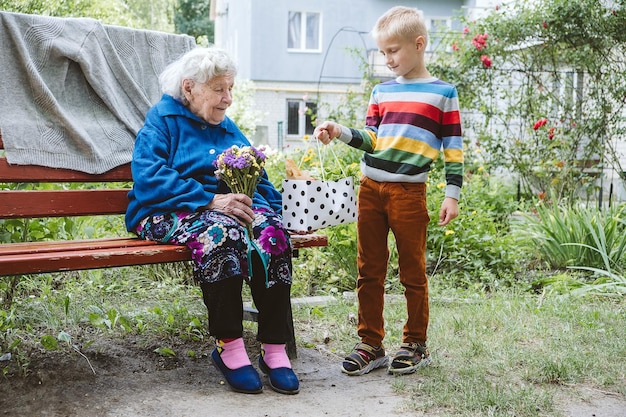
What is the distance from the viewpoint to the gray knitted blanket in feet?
10.7

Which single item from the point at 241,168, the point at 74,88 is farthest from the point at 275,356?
the point at 74,88

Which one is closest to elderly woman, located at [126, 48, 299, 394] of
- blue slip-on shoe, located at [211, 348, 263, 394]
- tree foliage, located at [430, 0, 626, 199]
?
blue slip-on shoe, located at [211, 348, 263, 394]

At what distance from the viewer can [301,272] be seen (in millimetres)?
4828

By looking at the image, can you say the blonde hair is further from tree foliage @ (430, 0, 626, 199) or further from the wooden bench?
tree foliage @ (430, 0, 626, 199)

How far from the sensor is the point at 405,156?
3.03 metres

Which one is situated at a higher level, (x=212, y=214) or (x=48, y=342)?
(x=212, y=214)

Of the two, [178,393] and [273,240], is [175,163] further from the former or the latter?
[178,393]

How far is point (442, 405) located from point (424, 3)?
19351 millimetres

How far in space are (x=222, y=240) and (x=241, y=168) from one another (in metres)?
0.29

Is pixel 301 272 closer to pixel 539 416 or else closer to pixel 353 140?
pixel 353 140

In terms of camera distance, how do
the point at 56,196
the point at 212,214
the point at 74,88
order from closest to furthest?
the point at 212,214
the point at 56,196
the point at 74,88

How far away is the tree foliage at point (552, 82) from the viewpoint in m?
7.47

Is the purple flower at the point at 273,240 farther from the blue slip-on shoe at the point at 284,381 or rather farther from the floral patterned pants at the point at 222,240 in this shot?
the blue slip-on shoe at the point at 284,381

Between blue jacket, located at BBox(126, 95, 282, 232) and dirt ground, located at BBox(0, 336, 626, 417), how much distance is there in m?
0.62
